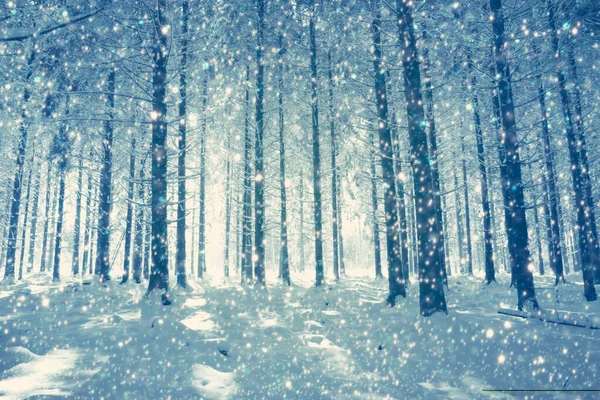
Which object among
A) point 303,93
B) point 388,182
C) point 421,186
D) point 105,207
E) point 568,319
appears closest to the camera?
point 568,319

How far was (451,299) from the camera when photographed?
10281 millimetres

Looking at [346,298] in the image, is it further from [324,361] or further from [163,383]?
[163,383]

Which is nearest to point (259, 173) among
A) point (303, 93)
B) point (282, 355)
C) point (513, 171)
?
point (303, 93)

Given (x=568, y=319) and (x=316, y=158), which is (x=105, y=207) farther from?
(x=568, y=319)

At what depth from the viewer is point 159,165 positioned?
8.45 meters

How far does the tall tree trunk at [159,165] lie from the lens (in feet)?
27.3

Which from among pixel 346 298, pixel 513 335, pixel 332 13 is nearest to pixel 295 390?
pixel 513 335

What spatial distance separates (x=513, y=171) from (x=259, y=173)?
26.9 feet

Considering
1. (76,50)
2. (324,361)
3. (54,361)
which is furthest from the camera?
(76,50)

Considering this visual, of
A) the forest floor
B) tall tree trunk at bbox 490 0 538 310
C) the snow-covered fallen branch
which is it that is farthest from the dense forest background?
the forest floor

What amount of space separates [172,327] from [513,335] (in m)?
5.65

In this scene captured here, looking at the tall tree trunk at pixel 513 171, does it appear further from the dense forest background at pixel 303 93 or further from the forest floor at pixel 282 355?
the forest floor at pixel 282 355

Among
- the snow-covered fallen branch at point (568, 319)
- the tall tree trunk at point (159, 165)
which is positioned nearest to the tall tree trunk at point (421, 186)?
the snow-covered fallen branch at point (568, 319)

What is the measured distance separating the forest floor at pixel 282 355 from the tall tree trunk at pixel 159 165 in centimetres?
83
